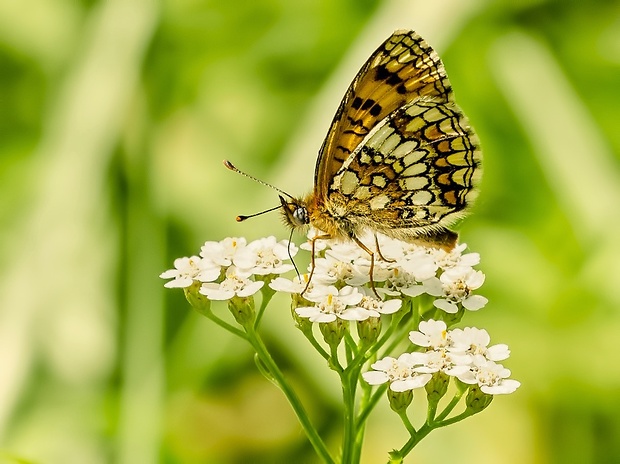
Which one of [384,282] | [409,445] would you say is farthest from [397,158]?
[409,445]

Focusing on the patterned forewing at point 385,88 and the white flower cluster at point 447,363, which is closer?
the white flower cluster at point 447,363

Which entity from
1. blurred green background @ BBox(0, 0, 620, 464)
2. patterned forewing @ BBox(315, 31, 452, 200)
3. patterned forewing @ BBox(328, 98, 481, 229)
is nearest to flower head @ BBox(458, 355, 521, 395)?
patterned forewing @ BBox(328, 98, 481, 229)

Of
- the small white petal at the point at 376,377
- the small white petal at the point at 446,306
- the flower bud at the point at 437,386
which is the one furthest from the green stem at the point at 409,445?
the small white petal at the point at 446,306

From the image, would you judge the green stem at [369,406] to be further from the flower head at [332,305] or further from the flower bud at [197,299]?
the flower bud at [197,299]

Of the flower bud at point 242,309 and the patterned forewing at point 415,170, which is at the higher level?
the patterned forewing at point 415,170

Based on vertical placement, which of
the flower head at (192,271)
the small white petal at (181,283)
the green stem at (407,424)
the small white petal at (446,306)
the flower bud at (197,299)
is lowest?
the green stem at (407,424)

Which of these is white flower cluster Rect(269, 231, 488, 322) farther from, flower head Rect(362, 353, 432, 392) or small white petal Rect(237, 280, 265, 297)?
flower head Rect(362, 353, 432, 392)

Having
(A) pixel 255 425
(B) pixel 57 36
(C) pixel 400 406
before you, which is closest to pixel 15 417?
(A) pixel 255 425
